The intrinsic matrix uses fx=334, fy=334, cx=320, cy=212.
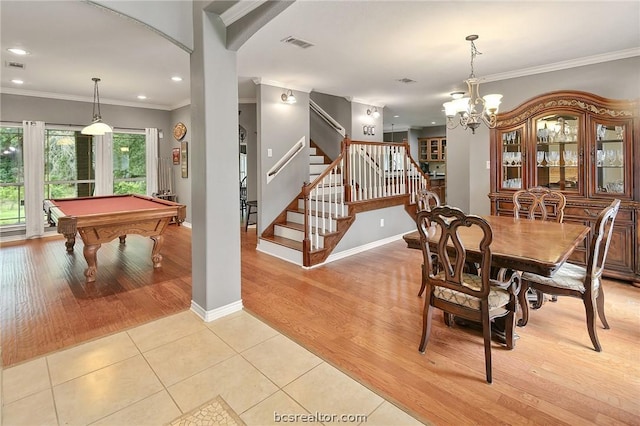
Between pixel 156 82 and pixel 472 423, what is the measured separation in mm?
6000

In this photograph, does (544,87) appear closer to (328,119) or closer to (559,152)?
(559,152)

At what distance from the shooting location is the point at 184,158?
7.28 m

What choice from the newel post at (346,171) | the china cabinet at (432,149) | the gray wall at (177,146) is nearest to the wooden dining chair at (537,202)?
the newel post at (346,171)

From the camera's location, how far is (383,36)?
3.48 metres

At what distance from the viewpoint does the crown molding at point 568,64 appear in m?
3.89

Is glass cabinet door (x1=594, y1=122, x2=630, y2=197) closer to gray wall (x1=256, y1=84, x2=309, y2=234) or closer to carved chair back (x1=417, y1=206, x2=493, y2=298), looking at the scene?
carved chair back (x1=417, y1=206, x2=493, y2=298)

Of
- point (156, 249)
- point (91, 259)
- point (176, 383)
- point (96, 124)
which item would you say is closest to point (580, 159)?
point (176, 383)

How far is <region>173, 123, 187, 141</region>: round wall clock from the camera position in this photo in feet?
23.5

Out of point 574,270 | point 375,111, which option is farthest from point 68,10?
point 375,111

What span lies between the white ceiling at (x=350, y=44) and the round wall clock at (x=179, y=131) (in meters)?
1.38

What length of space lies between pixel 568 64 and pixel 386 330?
4.16m

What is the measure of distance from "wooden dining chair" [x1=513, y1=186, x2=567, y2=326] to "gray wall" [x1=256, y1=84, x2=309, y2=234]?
3.37 meters

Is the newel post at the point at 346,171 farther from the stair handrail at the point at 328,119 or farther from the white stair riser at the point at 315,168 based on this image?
the stair handrail at the point at 328,119

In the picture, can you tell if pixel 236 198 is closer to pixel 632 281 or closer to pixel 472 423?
pixel 472 423
